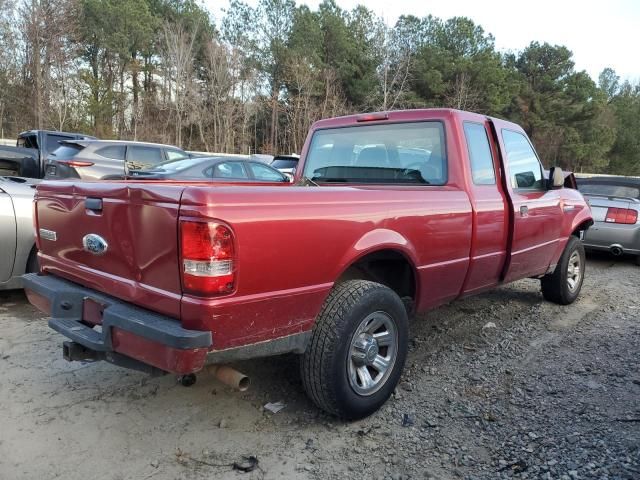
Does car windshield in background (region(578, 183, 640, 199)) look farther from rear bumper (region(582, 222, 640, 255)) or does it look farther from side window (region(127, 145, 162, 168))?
side window (region(127, 145, 162, 168))

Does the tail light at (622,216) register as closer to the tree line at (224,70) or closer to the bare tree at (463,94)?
the tree line at (224,70)

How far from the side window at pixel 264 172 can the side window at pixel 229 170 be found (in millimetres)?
265

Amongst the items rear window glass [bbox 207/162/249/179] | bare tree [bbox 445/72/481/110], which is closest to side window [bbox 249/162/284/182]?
rear window glass [bbox 207/162/249/179]

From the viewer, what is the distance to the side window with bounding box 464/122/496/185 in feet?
12.6

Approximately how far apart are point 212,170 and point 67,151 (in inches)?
127

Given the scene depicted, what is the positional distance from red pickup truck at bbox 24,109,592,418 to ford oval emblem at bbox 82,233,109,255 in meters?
0.01

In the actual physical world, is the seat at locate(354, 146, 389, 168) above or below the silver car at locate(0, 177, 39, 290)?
above

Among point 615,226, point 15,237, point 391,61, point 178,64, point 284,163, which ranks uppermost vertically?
point 391,61

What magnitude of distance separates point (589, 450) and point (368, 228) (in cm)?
171

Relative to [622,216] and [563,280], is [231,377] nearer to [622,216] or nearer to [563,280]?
[563,280]

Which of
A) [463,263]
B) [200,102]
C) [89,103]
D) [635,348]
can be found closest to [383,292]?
[463,263]

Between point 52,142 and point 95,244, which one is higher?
point 52,142

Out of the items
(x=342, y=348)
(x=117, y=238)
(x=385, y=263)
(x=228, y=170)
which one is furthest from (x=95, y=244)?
(x=228, y=170)

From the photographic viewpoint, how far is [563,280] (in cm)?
540
